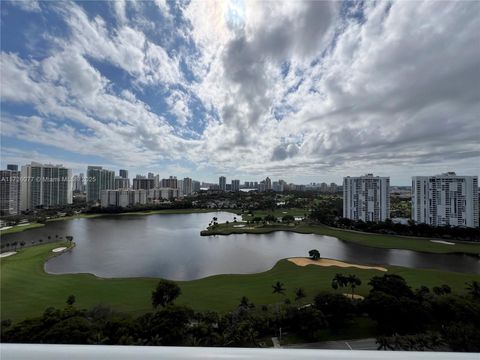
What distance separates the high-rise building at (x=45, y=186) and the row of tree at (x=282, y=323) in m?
6.29

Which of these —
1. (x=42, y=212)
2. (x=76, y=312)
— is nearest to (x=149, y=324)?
(x=76, y=312)

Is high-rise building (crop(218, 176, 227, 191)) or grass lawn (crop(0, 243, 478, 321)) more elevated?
high-rise building (crop(218, 176, 227, 191))

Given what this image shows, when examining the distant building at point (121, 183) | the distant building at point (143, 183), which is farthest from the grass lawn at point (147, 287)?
the distant building at point (143, 183)

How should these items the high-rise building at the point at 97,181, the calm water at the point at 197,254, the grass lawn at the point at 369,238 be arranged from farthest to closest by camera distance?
the high-rise building at the point at 97,181 < the grass lawn at the point at 369,238 < the calm water at the point at 197,254

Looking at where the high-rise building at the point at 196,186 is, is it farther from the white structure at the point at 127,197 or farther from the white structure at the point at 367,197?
the white structure at the point at 367,197

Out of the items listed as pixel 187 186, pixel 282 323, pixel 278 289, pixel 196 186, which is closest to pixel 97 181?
pixel 278 289

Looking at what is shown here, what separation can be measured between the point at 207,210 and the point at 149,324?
16364 millimetres

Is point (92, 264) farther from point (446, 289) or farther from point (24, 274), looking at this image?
point (446, 289)

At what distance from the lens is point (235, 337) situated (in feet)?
7.54

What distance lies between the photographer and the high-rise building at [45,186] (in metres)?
7.20

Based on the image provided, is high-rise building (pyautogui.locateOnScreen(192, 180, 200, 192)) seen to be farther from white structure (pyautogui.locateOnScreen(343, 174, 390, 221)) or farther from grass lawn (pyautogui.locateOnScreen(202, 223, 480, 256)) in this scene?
white structure (pyautogui.locateOnScreen(343, 174, 390, 221))

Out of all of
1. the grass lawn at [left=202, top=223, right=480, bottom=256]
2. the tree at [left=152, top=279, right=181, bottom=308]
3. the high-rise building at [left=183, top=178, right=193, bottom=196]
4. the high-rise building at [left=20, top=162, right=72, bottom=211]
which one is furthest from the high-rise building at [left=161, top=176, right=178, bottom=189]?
the tree at [left=152, top=279, right=181, bottom=308]

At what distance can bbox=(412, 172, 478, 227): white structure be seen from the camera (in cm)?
786

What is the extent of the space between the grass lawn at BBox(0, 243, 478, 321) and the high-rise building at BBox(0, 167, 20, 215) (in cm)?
124
